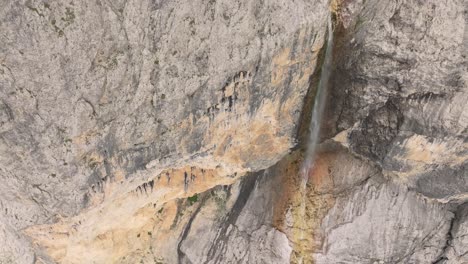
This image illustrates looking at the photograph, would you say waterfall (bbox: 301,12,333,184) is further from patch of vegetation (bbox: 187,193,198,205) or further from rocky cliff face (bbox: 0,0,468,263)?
patch of vegetation (bbox: 187,193,198,205)

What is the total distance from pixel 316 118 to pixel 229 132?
7.72 ft

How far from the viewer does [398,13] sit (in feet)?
26.3

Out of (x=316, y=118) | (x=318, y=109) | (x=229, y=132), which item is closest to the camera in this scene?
(x=229, y=132)

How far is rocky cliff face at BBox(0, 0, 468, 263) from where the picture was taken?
21.8 feet

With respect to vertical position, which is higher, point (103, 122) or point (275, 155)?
point (275, 155)

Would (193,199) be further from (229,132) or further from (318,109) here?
(318,109)

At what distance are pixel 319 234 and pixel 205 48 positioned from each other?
612 cm

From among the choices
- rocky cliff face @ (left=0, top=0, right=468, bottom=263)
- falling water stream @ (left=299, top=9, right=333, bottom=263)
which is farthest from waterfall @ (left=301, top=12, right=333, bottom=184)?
rocky cliff face @ (left=0, top=0, right=468, bottom=263)

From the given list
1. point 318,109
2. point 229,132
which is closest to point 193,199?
point 229,132

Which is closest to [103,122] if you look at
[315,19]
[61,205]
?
[61,205]

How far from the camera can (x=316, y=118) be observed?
33.2 feet

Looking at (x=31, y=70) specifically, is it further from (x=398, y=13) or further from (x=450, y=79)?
(x=450, y=79)

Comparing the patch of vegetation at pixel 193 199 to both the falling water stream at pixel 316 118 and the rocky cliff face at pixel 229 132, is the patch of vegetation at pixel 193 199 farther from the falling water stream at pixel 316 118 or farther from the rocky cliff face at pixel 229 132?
the falling water stream at pixel 316 118

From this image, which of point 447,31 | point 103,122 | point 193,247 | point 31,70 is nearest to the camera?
point 31,70
